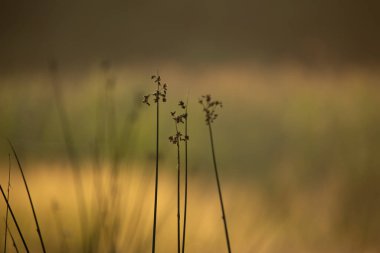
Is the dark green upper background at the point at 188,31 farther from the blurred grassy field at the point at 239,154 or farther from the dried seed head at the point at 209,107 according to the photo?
the dried seed head at the point at 209,107

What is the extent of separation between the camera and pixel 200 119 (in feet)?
4.31

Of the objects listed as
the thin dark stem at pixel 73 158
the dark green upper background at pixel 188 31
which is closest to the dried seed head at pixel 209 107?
the dark green upper background at pixel 188 31

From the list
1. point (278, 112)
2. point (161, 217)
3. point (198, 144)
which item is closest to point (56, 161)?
point (161, 217)

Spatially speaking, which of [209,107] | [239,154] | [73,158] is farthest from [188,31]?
[73,158]

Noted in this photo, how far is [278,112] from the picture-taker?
4.18 ft

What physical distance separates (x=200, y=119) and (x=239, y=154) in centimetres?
22

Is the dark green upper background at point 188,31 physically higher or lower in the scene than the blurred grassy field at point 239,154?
higher

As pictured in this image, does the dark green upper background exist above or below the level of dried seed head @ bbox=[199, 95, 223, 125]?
above

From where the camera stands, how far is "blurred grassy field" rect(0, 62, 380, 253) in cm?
122

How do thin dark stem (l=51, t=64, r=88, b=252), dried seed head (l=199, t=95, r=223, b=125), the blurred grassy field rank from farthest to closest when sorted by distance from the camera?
thin dark stem (l=51, t=64, r=88, b=252) < the blurred grassy field < dried seed head (l=199, t=95, r=223, b=125)

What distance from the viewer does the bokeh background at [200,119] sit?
1233 millimetres

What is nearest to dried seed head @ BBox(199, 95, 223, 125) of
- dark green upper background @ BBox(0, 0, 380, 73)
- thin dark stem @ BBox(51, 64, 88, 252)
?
dark green upper background @ BBox(0, 0, 380, 73)

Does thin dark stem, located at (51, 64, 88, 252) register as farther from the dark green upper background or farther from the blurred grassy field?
the dark green upper background

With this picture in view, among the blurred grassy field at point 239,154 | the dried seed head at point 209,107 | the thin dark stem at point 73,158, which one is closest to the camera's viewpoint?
the dried seed head at point 209,107
